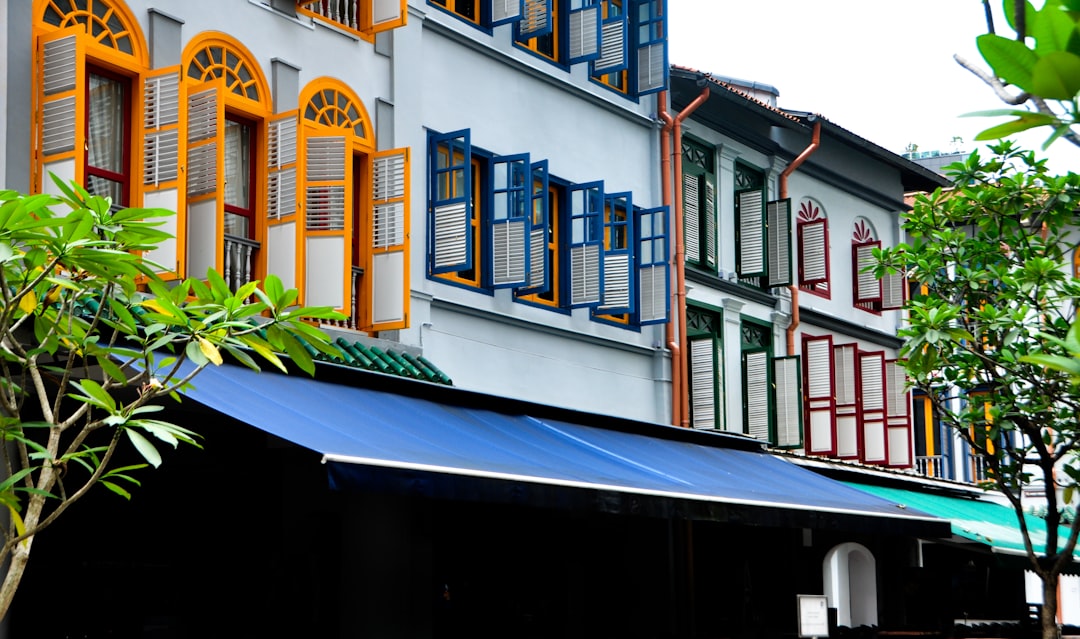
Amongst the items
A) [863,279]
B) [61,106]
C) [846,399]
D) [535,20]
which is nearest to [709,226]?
[846,399]

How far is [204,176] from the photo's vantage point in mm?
10867

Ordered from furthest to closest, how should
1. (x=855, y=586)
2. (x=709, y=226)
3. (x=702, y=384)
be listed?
(x=855, y=586), (x=709, y=226), (x=702, y=384)

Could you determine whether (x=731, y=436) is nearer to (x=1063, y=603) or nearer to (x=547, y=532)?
(x=547, y=532)

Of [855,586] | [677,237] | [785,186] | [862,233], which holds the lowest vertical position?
[855,586]

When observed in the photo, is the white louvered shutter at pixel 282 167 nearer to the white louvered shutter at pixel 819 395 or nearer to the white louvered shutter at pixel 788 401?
the white louvered shutter at pixel 788 401

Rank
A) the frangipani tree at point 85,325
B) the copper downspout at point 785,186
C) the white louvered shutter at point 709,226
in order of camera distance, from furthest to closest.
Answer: the copper downspout at point 785,186 → the white louvered shutter at point 709,226 → the frangipani tree at point 85,325

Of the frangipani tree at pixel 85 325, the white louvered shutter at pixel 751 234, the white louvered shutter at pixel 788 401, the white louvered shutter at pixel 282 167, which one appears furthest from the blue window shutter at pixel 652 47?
the frangipani tree at pixel 85 325

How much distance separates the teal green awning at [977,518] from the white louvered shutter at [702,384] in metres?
2.27

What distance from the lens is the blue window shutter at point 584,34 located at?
15.6 metres

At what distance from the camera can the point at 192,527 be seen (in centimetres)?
1146

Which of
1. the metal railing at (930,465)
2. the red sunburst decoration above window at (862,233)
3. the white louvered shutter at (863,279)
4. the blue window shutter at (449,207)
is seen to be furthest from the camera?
the metal railing at (930,465)

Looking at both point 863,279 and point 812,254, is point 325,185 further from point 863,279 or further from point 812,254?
point 863,279

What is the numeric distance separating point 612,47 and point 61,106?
7.45 m

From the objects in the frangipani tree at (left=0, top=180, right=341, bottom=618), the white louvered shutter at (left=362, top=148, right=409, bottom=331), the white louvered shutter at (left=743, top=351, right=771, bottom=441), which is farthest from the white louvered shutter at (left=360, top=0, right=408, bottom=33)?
the white louvered shutter at (left=743, top=351, right=771, bottom=441)
